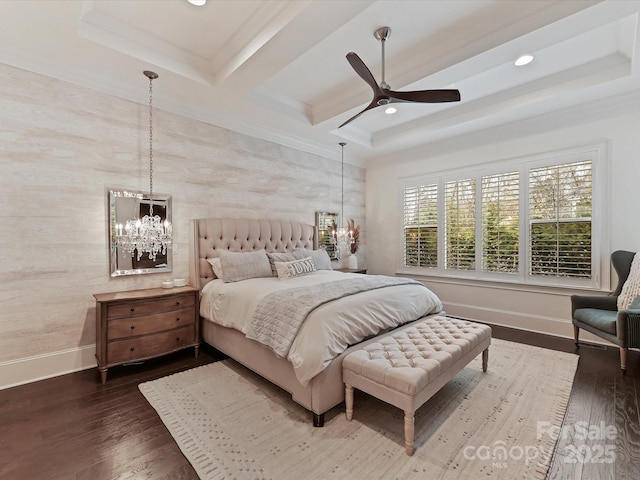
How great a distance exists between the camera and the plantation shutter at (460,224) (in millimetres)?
4910

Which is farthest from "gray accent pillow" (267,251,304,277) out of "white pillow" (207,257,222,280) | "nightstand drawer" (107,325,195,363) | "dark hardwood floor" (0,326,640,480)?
"dark hardwood floor" (0,326,640,480)

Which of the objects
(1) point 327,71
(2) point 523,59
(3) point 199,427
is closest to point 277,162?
(1) point 327,71

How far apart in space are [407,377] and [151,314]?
2583 millimetres

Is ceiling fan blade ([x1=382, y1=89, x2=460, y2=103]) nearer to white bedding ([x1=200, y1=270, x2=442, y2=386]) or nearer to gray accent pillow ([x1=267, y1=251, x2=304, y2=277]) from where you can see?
white bedding ([x1=200, y1=270, x2=442, y2=386])

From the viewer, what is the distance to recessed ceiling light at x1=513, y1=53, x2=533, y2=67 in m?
2.96

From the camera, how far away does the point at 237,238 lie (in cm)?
420

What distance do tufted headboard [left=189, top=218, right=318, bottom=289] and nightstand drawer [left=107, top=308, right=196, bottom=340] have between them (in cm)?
45

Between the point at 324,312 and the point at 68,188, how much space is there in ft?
9.40

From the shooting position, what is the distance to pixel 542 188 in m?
4.21

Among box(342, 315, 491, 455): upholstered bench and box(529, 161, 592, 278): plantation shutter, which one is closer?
box(342, 315, 491, 455): upholstered bench

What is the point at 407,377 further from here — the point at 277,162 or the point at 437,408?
the point at 277,162

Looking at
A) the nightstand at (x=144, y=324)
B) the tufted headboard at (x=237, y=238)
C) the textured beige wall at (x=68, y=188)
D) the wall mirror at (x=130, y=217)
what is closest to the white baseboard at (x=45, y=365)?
the textured beige wall at (x=68, y=188)

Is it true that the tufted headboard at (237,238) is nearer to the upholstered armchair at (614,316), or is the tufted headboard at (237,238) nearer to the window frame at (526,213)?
the window frame at (526,213)

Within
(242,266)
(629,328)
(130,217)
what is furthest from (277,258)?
(629,328)
